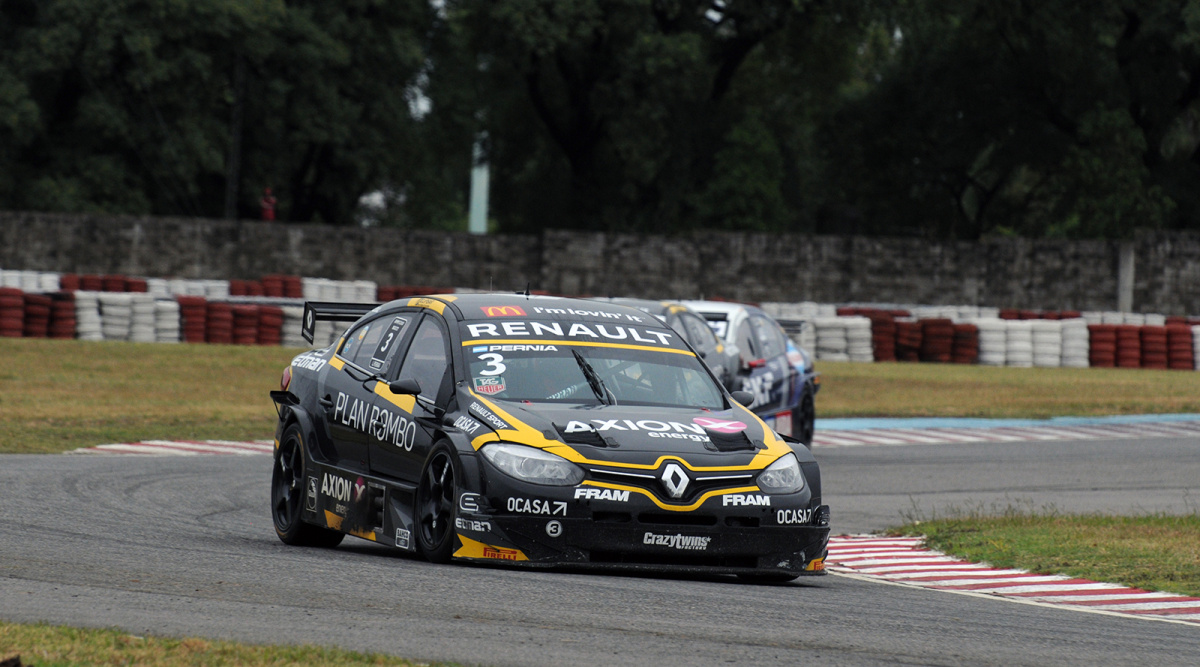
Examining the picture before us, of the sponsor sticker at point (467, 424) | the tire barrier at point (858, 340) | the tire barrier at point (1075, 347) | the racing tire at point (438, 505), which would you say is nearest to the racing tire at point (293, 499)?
the racing tire at point (438, 505)

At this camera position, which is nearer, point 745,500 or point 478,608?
point 478,608

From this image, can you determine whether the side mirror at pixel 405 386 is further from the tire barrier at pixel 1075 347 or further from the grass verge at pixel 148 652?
the tire barrier at pixel 1075 347

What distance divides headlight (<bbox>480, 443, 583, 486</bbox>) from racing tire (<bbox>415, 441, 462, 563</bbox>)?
21cm

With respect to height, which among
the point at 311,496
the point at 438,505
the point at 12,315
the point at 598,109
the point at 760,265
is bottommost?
the point at 311,496

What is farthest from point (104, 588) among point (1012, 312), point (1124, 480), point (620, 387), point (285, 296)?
point (1012, 312)

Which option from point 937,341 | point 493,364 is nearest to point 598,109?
point 937,341

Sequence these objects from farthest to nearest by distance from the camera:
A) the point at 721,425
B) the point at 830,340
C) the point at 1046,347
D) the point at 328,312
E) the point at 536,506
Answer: the point at 1046,347
the point at 830,340
the point at 328,312
the point at 721,425
the point at 536,506

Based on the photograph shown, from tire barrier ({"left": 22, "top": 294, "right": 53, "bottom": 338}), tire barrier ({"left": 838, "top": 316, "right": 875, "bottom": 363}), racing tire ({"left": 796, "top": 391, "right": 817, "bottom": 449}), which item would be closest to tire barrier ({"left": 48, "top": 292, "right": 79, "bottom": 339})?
tire barrier ({"left": 22, "top": 294, "right": 53, "bottom": 338})

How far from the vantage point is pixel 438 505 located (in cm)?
825

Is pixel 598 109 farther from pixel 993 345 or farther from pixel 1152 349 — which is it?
pixel 1152 349

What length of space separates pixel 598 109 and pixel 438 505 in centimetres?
3906

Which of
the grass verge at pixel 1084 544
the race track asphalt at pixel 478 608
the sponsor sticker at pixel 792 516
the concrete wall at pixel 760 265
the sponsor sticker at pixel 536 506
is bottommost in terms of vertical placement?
the grass verge at pixel 1084 544

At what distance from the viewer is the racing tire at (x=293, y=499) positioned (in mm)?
9719

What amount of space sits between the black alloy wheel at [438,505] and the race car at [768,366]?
8.32m
